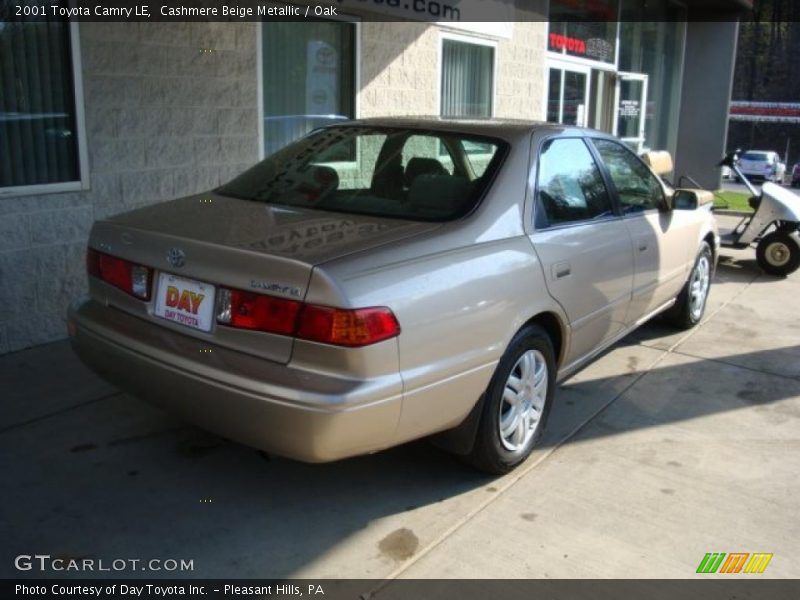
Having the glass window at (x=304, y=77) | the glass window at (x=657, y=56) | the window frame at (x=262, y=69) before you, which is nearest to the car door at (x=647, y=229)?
the window frame at (x=262, y=69)

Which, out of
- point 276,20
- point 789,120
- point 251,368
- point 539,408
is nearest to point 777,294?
point 539,408

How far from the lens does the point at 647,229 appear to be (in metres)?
4.76

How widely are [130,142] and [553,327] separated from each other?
3.43 m

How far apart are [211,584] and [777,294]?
6.68 m

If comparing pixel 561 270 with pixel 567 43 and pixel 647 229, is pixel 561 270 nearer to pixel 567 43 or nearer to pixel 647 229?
pixel 647 229

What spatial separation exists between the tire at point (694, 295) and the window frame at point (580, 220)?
1.69m

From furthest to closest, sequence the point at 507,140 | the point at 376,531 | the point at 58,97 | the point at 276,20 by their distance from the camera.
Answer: the point at 276,20 → the point at 58,97 → the point at 507,140 → the point at 376,531

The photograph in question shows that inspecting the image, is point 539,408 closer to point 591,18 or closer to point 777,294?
point 777,294

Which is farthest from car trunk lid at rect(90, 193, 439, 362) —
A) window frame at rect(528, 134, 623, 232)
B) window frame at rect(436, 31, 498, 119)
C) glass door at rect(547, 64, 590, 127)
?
glass door at rect(547, 64, 590, 127)

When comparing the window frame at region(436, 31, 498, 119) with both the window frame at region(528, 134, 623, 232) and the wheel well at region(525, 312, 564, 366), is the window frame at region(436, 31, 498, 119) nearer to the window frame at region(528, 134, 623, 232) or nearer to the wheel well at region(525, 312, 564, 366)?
the window frame at region(528, 134, 623, 232)

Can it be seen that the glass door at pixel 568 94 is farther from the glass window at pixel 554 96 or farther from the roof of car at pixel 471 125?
the roof of car at pixel 471 125

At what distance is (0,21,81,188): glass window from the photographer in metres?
4.83

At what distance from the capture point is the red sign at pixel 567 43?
458 inches

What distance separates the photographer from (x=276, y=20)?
6660 mm
